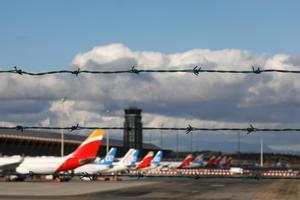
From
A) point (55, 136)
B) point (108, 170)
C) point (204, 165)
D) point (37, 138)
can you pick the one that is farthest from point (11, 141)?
point (204, 165)

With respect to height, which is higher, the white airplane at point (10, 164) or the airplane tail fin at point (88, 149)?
the airplane tail fin at point (88, 149)

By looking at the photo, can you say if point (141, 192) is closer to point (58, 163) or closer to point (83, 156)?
point (83, 156)

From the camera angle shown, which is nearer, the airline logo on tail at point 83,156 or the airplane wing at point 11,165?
the airplane wing at point 11,165

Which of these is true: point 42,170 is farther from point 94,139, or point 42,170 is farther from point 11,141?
point 11,141

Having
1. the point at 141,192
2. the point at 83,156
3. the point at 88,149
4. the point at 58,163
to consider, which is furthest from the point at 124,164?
the point at 141,192

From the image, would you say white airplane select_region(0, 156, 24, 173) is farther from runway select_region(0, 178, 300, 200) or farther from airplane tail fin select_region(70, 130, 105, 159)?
runway select_region(0, 178, 300, 200)

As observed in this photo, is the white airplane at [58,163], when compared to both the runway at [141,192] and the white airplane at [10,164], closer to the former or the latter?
the white airplane at [10,164]

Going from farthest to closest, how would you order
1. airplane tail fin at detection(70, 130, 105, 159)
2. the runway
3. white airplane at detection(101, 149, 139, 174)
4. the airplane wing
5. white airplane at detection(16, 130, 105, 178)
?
white airplane at detection(101, 149, 139, 174) < airplane tail fin at detection(70, 130, 105, 159) < white airplane at detection(16, 130, 105, 178) < the airplane wing < the runway

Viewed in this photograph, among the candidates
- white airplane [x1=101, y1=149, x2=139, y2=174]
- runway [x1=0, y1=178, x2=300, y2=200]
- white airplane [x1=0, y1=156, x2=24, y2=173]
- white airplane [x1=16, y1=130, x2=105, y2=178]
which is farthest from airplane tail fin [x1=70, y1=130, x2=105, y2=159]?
runway [x1=0, y1=178, x2=300, y2=200]

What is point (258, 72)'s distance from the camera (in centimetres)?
896

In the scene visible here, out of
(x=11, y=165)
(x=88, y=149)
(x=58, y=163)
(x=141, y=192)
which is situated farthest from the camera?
(x=88, y=149)

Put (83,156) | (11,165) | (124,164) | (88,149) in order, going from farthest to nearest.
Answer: (124,164)
(88,149)
(83,156)
(11,165)

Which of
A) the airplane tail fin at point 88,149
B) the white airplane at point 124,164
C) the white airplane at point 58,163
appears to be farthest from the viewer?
the white airplane at point 124,164

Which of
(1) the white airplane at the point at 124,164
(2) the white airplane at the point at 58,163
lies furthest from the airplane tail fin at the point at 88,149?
(1) the white airplane at the point at 124,164
